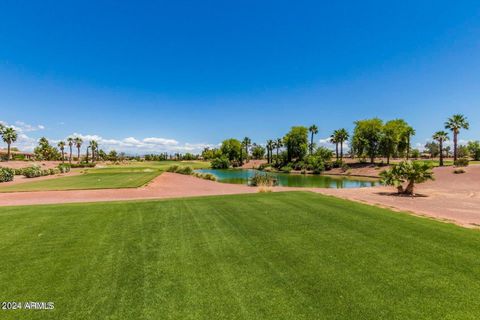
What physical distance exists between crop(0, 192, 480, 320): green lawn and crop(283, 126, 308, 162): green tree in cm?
8119

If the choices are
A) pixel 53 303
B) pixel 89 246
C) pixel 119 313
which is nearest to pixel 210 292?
pixel 119 313

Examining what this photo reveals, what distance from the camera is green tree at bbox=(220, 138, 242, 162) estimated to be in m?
119

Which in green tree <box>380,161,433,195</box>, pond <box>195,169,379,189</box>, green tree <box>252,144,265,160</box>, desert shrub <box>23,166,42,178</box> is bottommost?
pond <box>195,169,379,189</box>

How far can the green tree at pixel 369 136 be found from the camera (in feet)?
241

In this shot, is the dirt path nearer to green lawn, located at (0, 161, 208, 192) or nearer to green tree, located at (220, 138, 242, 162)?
green lawn, located at (0, 161, 208, 192)

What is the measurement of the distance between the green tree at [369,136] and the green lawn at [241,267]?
70.5 metres

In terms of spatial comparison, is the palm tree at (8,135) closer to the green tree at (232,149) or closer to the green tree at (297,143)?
the green tree at (232,149)

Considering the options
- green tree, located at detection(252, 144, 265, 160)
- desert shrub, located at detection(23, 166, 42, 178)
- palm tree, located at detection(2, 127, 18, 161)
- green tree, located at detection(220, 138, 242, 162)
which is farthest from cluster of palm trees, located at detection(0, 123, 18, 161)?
green tree, located at detection(252, 144, 265, 160)

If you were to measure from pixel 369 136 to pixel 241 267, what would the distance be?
7886cm

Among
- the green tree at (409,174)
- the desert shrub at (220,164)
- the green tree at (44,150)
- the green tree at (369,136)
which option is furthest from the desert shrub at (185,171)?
the green tree at (44,150)

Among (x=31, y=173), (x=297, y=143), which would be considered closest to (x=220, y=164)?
(x=297, y=143)

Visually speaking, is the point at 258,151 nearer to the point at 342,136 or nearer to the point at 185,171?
the point at 342,136

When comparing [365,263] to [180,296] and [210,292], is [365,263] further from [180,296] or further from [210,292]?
[180,296]

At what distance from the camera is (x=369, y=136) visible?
74438 millimetres
